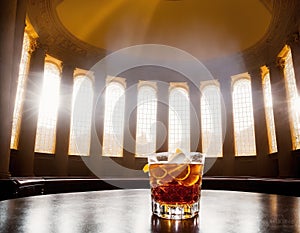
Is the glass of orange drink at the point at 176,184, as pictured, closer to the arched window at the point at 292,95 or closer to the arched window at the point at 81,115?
the arched window at the point at 292,95

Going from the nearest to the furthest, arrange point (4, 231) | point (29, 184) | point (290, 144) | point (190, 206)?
1. point (4, 231)
2. point (190, 206)
3. point (29, 184)
4. point (290, 144)

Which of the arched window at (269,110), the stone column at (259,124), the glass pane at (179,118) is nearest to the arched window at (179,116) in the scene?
the glass pane at (179,118)

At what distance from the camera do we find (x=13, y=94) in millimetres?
5207

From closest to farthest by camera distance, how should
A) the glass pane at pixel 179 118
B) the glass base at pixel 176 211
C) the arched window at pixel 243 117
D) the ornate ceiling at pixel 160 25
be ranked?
1. the glass base at pixel 176 211
2. the ornate ceiling at pixel 160 25
3. the arched window at pixel 243 117
4. the glass pane at pixel 179 118

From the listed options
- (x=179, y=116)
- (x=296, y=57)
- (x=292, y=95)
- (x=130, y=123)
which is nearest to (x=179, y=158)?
(x=296, y=57)

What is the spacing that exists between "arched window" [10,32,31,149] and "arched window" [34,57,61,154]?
3.31 feet

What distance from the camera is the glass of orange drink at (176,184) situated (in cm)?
78

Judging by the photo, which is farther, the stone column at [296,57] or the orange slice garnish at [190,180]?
the stone column at [296,57]

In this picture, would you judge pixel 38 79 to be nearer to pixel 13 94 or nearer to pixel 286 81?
pixel 13 94

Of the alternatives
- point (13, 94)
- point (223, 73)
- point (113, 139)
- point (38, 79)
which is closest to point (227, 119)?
point (223, 73)

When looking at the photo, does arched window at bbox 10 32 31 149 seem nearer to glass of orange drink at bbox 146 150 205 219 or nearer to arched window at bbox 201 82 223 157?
arched window at bbox 201 82 223 157

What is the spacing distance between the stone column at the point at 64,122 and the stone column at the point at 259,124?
7.70 meters

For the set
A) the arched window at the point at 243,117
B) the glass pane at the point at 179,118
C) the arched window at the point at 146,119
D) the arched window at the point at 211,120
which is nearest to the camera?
the arched window at the point at 243,117

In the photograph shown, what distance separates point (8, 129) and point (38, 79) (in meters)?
5.05
